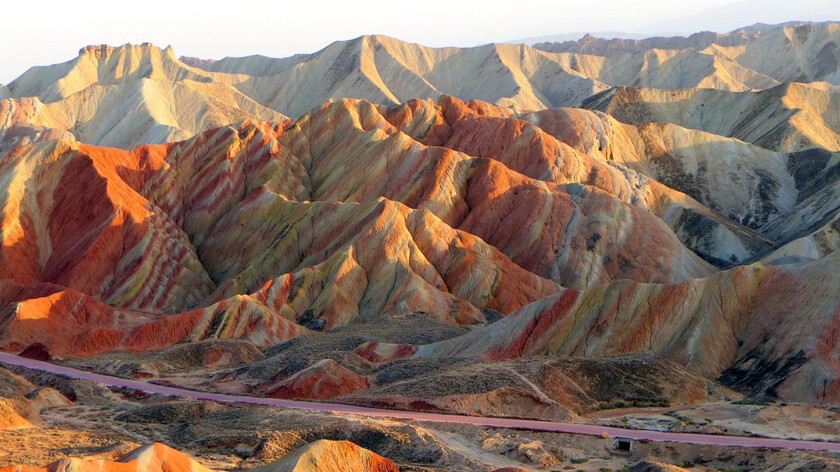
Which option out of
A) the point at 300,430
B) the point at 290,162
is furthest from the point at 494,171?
the point at 300,430

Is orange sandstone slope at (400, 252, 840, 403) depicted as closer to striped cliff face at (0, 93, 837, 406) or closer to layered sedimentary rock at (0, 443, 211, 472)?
striped cliff face at (0, 93, 837, 406)

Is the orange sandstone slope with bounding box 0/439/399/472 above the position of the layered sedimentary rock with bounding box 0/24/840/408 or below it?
above

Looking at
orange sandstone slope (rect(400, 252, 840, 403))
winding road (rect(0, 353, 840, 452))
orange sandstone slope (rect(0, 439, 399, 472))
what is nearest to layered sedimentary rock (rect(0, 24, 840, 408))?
orange sandstone slope (rect(400, 252, 840, 403))

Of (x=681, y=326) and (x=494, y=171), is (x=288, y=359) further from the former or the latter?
(x=494, y=171)

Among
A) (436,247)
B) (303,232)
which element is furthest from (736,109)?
(303,232)

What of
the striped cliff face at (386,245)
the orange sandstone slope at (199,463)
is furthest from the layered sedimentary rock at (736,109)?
the orange sandstone slope at (199,463)

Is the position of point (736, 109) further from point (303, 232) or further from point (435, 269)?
point (303, 232)

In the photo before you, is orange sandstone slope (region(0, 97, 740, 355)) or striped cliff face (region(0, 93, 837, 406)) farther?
orange sandstone slope (region(0, 97, 740, 355))
